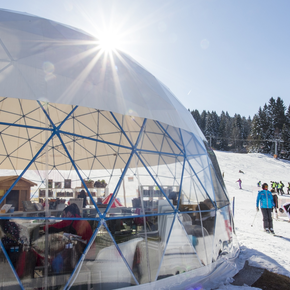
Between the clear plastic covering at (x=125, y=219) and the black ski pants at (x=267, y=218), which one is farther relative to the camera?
the black ski pants at (x=267, y=218)

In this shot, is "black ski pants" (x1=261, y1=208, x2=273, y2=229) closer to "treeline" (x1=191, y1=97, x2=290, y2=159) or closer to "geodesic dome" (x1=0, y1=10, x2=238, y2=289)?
"geodesic dome" (x1=0, y1=10, x2=238, y2=289)

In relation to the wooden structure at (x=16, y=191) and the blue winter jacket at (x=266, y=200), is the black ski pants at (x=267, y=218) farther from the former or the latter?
the wooden structure at (x=16, y=191)

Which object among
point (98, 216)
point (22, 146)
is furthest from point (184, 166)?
point (22, 146)

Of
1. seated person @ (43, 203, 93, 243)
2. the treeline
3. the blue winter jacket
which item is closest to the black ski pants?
the blue winter jacket

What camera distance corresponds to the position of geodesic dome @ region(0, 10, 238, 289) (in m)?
4.80

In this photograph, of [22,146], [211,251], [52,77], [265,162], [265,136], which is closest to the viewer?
[52,77]

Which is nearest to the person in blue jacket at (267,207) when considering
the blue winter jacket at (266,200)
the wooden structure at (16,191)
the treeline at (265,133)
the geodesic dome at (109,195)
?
the blue winter jacket at (266,200)

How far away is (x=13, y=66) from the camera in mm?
4961

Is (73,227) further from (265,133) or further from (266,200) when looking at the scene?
(265,133)

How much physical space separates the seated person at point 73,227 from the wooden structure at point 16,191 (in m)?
1.91

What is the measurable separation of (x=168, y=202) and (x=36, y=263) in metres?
3.15

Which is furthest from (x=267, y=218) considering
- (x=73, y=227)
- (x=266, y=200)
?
(x=73, y=227)

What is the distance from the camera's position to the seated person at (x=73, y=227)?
4.98m

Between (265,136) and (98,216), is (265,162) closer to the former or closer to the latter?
(265,136)
